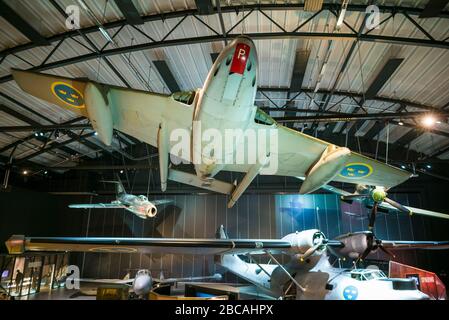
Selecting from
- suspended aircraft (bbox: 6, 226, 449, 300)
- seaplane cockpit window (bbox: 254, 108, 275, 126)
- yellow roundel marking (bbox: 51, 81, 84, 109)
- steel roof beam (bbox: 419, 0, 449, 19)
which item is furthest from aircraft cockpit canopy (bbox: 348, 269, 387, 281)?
yellow roundel marking (bbox: 51, 81, 84, 109)

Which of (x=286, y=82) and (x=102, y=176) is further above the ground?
(x=286, y=82)

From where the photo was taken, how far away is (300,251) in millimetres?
7773

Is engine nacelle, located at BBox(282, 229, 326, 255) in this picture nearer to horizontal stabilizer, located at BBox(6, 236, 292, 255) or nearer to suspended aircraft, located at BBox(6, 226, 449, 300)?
suspended aircraft, located at BBox(6, 226, 449, 300)

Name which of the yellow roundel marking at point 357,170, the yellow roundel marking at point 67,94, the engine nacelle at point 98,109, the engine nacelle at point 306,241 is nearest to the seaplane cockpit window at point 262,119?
the yellow roundel marking at point 357,170

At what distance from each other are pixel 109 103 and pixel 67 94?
76cm

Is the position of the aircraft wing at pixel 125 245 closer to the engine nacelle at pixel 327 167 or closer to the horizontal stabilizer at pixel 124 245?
the horizontal stabilizer at pixel 124 245

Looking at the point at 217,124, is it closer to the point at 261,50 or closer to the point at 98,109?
the point at 98,109

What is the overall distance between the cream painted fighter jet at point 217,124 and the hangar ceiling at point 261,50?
2.82m

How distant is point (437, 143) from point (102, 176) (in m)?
19.4

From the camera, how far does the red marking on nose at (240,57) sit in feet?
13.3

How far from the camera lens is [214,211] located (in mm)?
16766

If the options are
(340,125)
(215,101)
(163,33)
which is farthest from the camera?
(340,125)

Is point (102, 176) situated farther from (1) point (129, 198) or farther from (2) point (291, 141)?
(2) point (291, 141)
